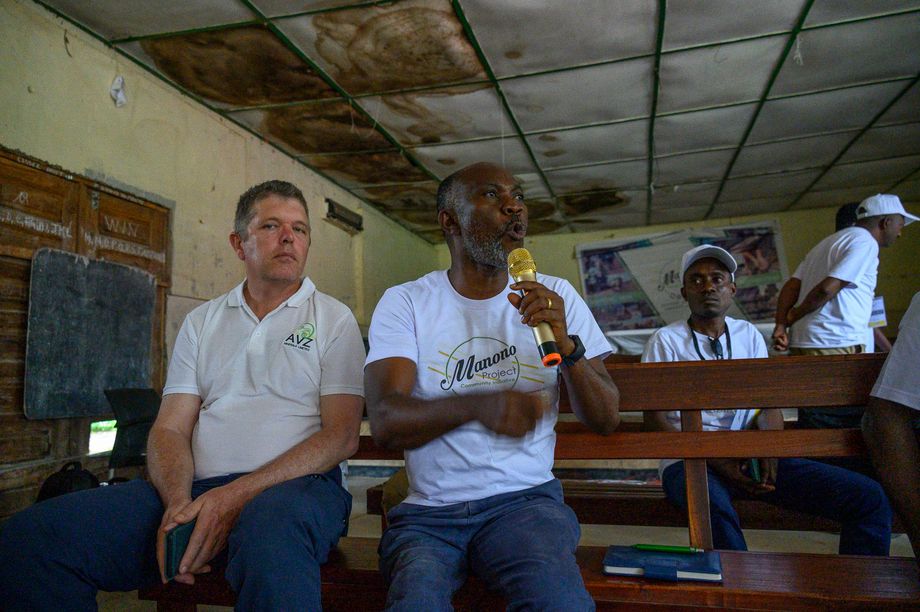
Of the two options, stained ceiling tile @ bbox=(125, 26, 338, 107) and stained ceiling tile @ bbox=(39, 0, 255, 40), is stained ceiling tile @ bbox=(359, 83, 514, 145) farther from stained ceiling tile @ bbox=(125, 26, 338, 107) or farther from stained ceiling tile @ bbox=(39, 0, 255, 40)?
stained ceiling tile @ bbox=(39, 0, 255, 40)

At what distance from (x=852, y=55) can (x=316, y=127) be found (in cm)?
491

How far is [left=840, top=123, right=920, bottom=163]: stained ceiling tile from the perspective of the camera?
6836mm

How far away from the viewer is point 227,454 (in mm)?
1779

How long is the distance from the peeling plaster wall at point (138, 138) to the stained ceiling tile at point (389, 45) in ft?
4.49

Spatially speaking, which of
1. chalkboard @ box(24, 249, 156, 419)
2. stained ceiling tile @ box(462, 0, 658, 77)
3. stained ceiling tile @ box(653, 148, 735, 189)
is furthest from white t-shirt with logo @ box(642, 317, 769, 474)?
stained ceiling tile @ box(653, 148, 735, 189)

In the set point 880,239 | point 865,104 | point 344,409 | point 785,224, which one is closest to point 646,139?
point 865,104

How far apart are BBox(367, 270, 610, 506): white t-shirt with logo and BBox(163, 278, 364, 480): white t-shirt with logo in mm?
218

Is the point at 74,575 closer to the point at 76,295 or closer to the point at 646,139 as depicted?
the point at 76,295

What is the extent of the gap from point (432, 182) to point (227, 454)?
6569mm

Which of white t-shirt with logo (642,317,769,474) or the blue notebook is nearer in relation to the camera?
the blue notebook

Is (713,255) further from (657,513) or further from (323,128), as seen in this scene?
(323,128)

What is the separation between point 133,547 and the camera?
5.18 feet

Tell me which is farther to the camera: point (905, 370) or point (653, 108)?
point (653, 108)

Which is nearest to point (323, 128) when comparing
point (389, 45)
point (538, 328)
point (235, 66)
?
point (235, 66)
